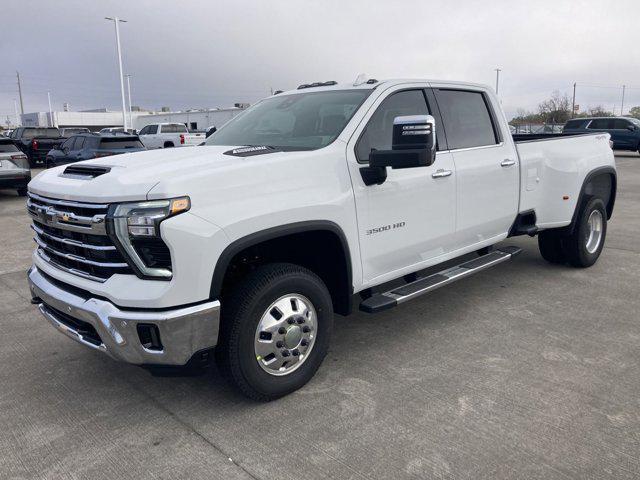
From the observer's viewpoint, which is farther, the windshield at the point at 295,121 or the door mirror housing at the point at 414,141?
the windshield at the point at 295,121

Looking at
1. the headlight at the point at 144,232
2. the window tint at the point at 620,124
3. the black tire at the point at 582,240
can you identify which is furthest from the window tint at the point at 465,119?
the window tint at the point at 620,124

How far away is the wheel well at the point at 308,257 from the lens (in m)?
3.26

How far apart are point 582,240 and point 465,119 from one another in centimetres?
221

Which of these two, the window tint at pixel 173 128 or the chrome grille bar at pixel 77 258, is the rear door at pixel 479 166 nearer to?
the chrome grille bar at pixel 77 258

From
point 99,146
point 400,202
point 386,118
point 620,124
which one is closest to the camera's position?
point 400,202

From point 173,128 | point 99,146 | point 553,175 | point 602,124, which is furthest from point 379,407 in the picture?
point 173,128

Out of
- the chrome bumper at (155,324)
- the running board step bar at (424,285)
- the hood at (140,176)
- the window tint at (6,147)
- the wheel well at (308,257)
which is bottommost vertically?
the running board step bar at (424,285)

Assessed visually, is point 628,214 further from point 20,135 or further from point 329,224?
point 20,135

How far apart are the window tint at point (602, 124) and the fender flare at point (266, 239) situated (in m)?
24.8

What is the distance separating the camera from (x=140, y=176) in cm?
291

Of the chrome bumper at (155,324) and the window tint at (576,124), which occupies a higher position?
the window tint at (576,124)

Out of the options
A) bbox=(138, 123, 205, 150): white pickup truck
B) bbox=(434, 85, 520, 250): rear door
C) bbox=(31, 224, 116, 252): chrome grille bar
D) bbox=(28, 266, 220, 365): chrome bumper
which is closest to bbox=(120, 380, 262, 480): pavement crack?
bbox=(28, 266, 220, 365): chrome bumper

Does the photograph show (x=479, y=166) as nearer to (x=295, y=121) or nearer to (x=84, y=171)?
(x=295, y=121)

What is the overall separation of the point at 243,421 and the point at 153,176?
57.8 inches
